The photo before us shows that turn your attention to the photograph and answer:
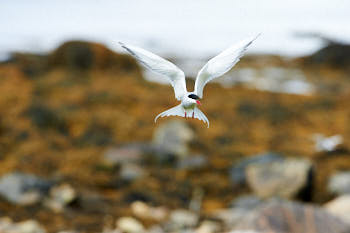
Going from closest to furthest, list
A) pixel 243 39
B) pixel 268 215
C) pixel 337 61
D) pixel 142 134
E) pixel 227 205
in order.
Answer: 1. pixel 243 39
2. pixel 268 215
3. pixel 227 205
4. pixel 142 134
5. pixel 337 61

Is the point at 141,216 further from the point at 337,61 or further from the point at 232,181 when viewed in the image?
the point at 337,61

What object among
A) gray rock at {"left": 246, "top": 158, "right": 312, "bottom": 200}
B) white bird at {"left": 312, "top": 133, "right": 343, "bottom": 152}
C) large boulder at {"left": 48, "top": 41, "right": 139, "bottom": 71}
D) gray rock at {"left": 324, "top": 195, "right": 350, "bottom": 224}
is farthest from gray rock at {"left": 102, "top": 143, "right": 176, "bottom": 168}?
large boulder at {"left": 48, "top": 41, "right": 139, "bottom": 71}

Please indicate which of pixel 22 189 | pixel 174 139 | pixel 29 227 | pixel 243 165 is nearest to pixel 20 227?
pixel 29 227

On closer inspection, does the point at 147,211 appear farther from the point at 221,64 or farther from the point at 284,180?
the point at 221,64

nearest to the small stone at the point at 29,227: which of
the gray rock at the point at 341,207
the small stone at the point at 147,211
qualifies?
the small stone at the point at 147,211

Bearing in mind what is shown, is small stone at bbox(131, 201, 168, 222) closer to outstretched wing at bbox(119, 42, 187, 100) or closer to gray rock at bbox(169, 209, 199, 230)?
gray rock at bbox(169, 209, 199, 230)

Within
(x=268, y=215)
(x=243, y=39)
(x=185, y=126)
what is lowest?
(x=185, y=126)

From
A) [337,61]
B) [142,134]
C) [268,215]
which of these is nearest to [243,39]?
[268,215]

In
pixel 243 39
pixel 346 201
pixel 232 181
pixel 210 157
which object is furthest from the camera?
pixel 210 157
